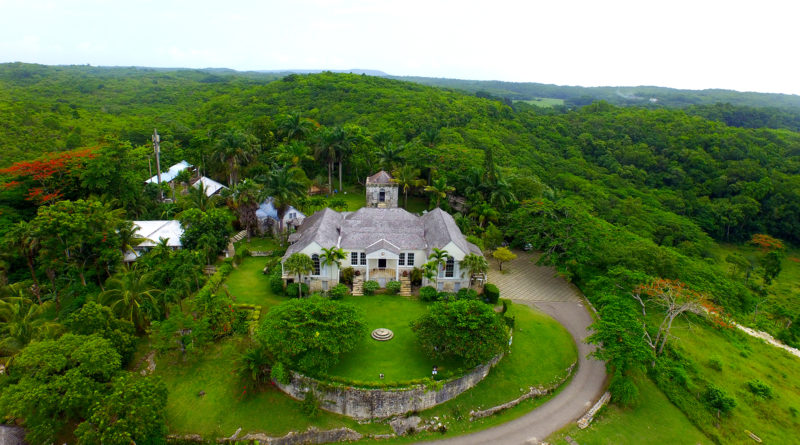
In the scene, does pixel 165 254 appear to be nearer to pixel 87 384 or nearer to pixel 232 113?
pixel 87 384

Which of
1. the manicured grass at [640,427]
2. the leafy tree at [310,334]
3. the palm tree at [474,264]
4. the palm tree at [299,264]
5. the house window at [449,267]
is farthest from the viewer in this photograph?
the house window at [449,267]

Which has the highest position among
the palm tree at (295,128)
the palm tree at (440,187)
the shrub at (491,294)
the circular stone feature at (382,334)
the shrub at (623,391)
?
the palm tree at (295,128)

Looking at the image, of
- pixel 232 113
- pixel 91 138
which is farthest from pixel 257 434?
pixel 232 113

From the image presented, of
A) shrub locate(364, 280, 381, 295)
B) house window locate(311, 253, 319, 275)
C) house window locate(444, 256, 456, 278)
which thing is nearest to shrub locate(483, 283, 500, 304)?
house window locate(444, 256, 456, 278)

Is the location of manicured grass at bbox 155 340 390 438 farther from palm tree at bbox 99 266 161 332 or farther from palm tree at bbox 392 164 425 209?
palm tree at bbox 392 164 425 209

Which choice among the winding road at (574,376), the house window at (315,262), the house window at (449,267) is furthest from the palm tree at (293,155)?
the winding road at (574,376)

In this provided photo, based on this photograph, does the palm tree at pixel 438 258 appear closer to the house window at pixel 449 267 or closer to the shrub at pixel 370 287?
the house window at pixel 449 267
